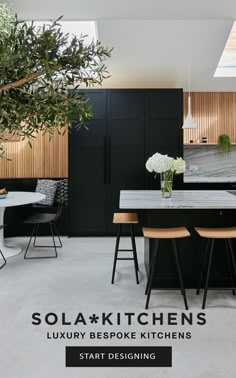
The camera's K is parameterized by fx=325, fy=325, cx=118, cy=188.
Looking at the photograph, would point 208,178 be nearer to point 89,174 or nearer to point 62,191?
point 89,174

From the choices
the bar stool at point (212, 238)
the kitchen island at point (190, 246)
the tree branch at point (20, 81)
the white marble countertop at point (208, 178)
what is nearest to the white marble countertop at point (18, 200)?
the kitchen island at point (190, 246)

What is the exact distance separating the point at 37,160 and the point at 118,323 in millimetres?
4519

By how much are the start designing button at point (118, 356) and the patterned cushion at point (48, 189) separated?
12.4ft

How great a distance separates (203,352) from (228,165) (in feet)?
15.7

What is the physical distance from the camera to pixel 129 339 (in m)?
2.40

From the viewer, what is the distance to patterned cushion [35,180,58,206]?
230 inches

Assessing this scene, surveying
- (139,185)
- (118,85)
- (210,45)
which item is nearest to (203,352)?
(139,185)

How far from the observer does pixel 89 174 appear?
5.66 metres

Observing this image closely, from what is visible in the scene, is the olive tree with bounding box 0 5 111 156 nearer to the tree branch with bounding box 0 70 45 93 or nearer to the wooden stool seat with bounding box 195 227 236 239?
the tree branch with bounding box 0 70 45 93

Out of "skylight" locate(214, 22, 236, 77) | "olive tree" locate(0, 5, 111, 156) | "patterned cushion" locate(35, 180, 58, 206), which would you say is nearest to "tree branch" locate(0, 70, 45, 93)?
"olive tree" locate(0, 5, 111, 156)

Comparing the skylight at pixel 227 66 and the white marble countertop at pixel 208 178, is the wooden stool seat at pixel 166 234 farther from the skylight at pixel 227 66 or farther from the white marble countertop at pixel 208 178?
the skylight at pixel 227 66

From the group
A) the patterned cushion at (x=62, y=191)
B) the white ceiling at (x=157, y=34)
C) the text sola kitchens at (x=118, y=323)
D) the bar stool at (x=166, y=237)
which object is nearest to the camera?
the text sola kitchens at (x=118, y=323)

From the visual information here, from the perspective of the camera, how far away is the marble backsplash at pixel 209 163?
6.43 metres

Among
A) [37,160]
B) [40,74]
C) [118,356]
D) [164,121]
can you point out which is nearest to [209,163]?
[164,121]
